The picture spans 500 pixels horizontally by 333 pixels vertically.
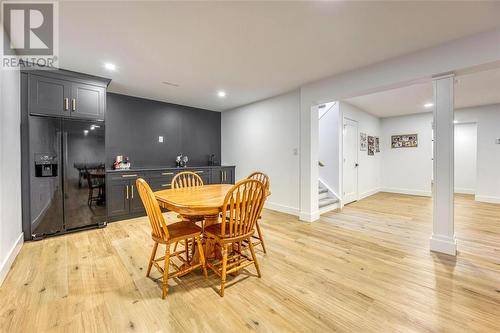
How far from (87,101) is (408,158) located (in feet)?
25.9

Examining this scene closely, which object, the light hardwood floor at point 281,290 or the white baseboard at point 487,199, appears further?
the white baseboard at point 487,199

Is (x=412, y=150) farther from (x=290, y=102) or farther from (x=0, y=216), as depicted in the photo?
(x=0, y=216)

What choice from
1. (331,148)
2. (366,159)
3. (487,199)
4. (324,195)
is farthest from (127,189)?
(487,199)

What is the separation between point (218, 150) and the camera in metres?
5.86

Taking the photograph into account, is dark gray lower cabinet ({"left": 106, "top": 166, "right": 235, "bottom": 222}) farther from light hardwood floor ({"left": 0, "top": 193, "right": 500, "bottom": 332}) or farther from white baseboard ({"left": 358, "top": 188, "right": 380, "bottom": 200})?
white baseboard ({"left": 358, "top": 188, "right": 380, "bottom": 200})

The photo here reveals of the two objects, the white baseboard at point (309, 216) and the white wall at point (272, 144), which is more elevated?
the white wall at point (272, 144)

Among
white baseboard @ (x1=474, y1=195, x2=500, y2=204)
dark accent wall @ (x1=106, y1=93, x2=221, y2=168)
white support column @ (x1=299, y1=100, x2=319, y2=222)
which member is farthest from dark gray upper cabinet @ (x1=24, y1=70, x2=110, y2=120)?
white baseboard @ (x1=474, y1=195, x2=500, y2=204)

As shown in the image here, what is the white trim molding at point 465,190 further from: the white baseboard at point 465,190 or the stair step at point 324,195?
the stair step at point 324,195

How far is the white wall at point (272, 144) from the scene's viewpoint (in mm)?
4133

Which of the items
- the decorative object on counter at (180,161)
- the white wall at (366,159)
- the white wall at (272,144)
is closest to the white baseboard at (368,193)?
→ the white wall at (366,159)

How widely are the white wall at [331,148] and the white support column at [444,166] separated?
2.20m

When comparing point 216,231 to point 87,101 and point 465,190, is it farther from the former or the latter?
point 465,190

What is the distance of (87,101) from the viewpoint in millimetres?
3262

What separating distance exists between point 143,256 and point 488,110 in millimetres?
7920
